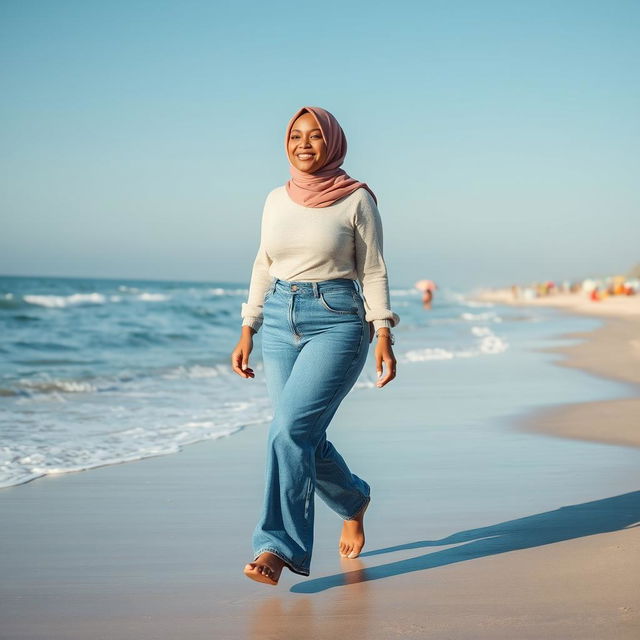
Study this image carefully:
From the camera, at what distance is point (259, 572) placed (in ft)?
10.1

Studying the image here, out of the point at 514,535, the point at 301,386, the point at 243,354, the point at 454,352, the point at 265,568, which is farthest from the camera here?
the point at 454,352

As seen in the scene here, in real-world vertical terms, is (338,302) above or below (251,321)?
above

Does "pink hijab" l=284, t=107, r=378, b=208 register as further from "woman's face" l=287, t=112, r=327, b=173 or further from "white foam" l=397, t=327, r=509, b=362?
"white foam" l=397, t=327, r=509, b=362

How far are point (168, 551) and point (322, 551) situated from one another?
2.22ft

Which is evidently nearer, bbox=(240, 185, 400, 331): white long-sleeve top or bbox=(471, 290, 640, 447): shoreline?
bbox=(240, 185, 400, 331): white long-sleeve top

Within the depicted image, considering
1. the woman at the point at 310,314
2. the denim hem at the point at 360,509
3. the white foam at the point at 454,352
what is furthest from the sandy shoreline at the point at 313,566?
the white foam at the point at 454,352

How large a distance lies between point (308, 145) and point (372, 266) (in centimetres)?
55

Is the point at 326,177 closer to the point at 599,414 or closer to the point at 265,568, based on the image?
the point at 265,568

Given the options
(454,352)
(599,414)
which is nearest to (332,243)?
(599,414)

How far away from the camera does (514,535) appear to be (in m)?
3.94

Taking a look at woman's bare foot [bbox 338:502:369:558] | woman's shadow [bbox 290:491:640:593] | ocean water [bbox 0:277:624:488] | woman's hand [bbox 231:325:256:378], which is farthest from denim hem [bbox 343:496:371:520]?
ocean water [bbox 0:277:624:488]

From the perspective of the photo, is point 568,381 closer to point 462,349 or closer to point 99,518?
point 462,349

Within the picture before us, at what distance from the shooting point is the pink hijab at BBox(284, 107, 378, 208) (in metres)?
3.34

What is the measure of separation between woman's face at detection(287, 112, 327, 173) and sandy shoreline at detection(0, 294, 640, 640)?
1656 millimetres
